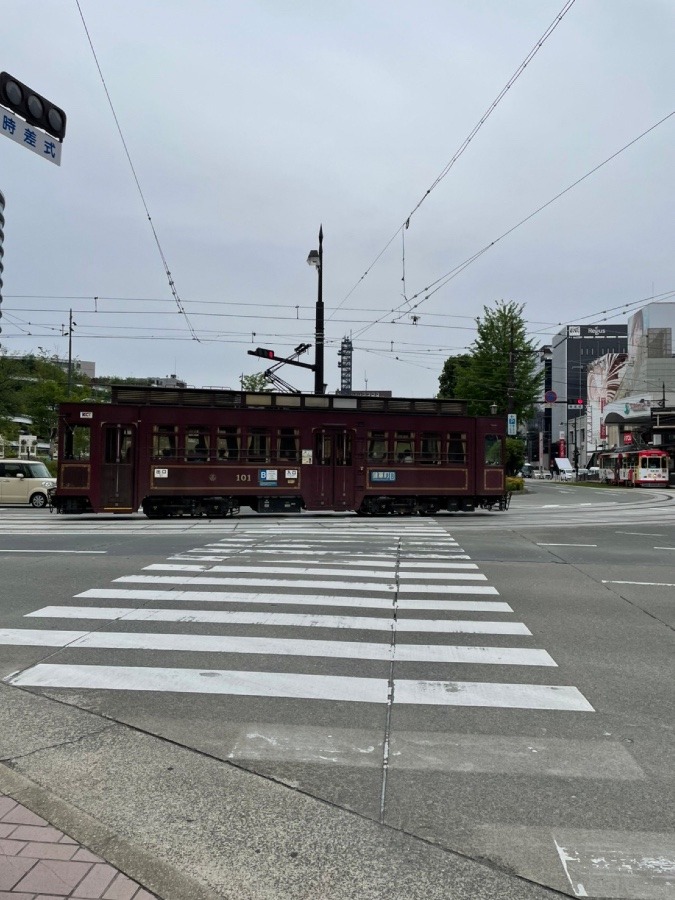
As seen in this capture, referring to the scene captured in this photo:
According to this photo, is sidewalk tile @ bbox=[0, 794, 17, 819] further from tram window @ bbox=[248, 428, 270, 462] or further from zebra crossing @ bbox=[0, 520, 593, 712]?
tram window @ bbox=[248, 428, 270, 462]

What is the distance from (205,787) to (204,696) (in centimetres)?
157

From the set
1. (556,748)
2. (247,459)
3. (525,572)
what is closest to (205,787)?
(556,748)

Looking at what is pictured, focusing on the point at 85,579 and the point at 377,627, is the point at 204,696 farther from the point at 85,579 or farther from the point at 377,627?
the point at 85,579

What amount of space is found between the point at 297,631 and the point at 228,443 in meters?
14.9

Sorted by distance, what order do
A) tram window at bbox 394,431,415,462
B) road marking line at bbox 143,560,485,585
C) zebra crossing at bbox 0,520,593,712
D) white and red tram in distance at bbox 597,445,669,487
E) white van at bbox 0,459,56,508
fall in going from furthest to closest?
white and red tram in distance at bbox 597,445,669,487 → white van at bbox 0,459,56,508 → tram window at bbox 394,431,415,462 → road marking line at bbox 143,560,485,585 → zebra crossing at bbox 0,520,593,712

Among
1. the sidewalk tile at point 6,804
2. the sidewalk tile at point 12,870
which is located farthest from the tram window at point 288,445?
the sidewalk tile at point 12,870

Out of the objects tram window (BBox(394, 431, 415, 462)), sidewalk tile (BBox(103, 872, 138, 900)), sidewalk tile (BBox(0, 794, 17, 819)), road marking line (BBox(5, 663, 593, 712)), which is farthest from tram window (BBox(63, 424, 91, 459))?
sidewalk tile (BBox(103, 872, 138, 900))

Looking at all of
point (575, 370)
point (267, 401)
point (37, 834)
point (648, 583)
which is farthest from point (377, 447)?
point (575, 370)

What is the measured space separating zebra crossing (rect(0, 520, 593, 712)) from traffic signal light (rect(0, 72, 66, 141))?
5438mm

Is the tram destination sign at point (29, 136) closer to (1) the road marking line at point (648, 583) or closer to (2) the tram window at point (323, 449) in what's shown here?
(1) the road marking line at point (648, 583)

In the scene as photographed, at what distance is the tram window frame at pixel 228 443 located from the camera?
71.7 ft

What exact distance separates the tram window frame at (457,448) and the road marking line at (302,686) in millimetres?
18168

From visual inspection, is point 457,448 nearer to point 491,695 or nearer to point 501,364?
point 491,695

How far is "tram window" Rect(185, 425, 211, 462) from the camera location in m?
21.6
